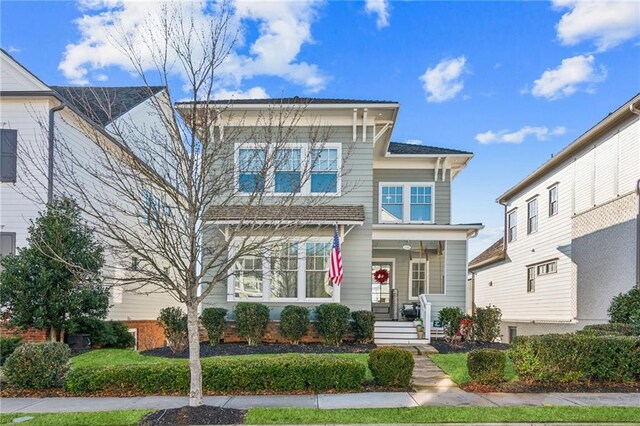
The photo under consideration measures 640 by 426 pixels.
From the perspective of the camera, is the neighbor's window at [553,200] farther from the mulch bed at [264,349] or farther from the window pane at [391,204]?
the mulch bed at [264,349]

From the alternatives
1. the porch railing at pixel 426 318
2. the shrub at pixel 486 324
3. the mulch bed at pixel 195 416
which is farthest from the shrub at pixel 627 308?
the mulch bed at pixel 195 416

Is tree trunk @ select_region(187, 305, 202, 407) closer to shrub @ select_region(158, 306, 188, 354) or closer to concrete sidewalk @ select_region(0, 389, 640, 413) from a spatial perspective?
concrete sidewalk @ select_region(0, 389, 640, 413)

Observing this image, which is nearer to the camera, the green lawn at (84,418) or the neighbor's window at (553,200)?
the green lawn at (84,418)

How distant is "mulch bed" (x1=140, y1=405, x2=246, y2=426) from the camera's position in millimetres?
6742

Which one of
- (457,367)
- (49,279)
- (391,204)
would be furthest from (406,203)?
(49,279)

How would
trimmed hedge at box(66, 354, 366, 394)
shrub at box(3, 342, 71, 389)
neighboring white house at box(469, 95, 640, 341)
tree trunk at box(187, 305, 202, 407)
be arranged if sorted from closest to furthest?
tree trunk at box(187, 305, 202, 407), trimmed hedge at box(66, 354, 366, 394), shrub at box(3, 342, 71, 389), neighboring white house at box(469, 95, 640, 341)

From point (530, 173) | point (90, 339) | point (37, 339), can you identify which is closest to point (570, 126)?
point (530, 173)

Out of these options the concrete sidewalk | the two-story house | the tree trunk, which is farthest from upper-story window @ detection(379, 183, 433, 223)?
the tree trunk

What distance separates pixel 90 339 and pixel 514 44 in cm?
1502

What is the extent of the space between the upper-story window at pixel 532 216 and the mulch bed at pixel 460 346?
30.7 ft

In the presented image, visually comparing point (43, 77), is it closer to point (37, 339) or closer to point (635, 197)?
point (37, 339)

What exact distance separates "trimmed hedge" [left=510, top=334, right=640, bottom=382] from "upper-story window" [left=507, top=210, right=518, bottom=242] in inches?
623

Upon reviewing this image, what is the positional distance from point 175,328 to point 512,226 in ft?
61.6

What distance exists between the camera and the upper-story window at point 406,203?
59.5ft
